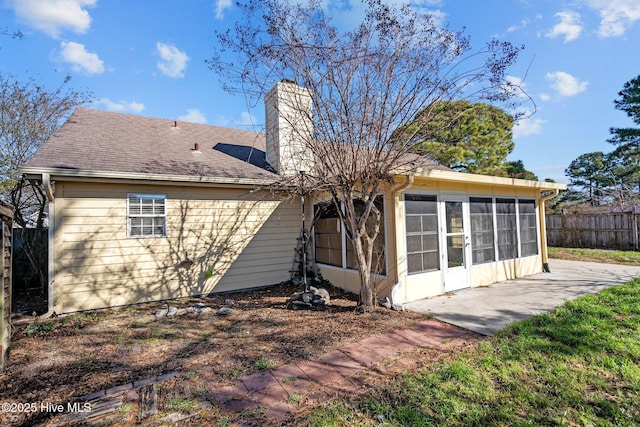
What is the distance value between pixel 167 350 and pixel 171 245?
2924 mm

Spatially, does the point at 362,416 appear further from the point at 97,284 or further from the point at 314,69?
the point at 97,284

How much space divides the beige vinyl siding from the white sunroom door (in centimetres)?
352

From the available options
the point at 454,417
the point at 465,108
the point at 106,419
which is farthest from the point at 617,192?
the point at 106,419

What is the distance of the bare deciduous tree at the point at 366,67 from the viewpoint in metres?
4.28

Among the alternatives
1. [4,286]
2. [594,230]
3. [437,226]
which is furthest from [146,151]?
[594,230]

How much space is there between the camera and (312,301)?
5098 mm

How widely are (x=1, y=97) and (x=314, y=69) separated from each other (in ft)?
32.6

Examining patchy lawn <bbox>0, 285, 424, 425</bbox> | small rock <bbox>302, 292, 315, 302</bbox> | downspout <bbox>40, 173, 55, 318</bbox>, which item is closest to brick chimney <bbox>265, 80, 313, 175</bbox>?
small rock <bbox>302, 292, 315, 302</bbox>

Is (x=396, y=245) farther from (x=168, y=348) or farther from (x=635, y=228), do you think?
(x=635, y=228)

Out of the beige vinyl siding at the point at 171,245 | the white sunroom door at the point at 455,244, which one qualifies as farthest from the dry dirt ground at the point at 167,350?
the white sunroom door at the point at 455,244

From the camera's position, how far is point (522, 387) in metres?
2.57

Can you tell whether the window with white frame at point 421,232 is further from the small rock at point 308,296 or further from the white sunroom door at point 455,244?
the small rock at point 308,296

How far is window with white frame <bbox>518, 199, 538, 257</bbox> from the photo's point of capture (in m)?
7.25

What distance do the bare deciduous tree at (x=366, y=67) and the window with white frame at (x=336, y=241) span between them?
124 centimetres
